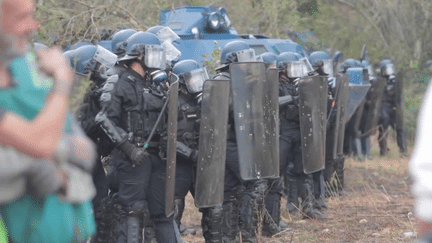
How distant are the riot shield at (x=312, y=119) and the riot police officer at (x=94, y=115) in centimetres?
255

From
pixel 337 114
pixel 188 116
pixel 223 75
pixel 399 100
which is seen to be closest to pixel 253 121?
pixel 223 75

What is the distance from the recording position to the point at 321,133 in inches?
351

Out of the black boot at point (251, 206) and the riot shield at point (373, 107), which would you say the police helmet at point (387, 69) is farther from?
the black boot at point (251, 206)

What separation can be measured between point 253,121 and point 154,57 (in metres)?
1.32

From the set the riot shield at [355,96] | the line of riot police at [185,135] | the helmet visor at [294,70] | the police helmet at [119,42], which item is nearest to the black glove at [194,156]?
the line of riot police at [185,135]

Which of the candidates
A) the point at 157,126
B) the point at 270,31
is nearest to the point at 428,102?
the point at 157,126

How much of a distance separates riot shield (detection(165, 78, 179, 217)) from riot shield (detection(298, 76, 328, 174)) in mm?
2734

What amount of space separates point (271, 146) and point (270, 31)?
29.2 feet

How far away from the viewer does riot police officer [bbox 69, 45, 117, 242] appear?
654cm

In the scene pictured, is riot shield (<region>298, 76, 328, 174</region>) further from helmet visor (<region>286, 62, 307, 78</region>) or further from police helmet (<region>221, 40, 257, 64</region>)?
police helmet (<region>221, 40, 257, 64</region>)

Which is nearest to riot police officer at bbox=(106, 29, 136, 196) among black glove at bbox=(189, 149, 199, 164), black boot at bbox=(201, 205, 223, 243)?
black glove at bbox=(189, 149, 199, 164)

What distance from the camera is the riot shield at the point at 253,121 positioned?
7.25 metres

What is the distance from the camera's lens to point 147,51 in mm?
6383

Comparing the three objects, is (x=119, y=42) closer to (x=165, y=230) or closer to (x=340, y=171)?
(x=165, y=230)
